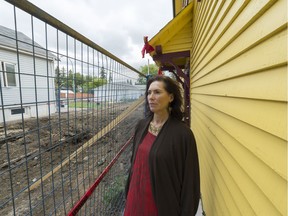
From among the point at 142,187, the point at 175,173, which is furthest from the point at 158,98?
the point at 142,187

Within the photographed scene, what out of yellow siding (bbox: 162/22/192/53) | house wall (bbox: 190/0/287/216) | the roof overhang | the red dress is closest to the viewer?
house wall (bbox: 190/0/287/216)

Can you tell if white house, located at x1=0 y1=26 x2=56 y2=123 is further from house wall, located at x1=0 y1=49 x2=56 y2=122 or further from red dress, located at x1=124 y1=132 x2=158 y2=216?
red dress, located at x1=124 y1=132 x2=158 y2=216

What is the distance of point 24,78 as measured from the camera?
1.12 metres

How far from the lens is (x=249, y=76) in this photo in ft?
3.24

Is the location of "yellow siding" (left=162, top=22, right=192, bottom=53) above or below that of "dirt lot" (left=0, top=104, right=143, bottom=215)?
above

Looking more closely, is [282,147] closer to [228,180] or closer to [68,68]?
[228,180]

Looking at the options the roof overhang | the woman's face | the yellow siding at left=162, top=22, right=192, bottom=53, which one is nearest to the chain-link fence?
the woman's face

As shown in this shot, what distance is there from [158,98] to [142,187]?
2.76ft

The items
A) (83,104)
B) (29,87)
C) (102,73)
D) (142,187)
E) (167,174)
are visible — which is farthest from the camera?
(102,73)

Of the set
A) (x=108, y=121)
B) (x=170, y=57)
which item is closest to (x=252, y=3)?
(x=108, y=121)

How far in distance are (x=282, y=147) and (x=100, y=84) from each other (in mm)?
1857

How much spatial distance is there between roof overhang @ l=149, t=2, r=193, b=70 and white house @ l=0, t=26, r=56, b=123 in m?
3.06

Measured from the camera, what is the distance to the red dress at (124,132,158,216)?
1.59 meters

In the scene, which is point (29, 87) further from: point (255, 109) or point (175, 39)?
point (175, 39)
